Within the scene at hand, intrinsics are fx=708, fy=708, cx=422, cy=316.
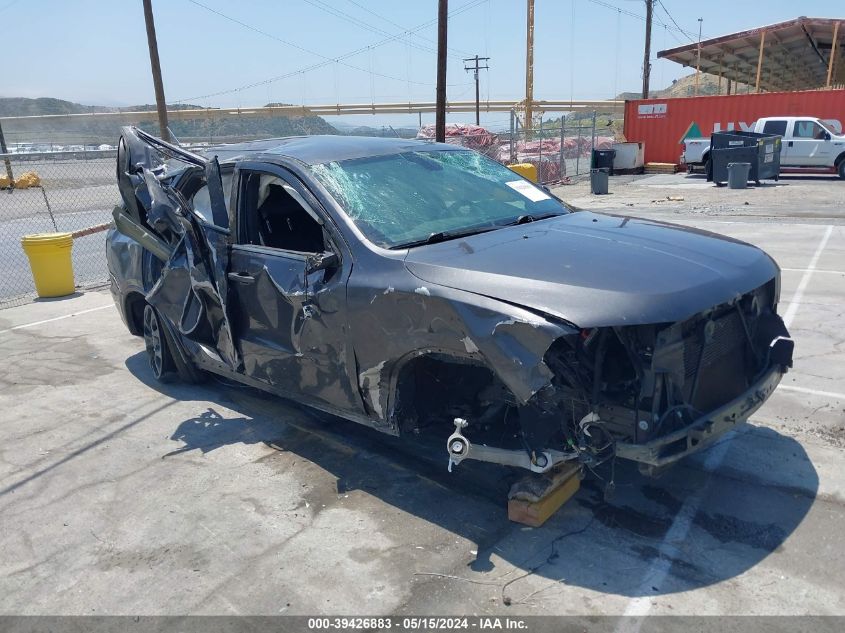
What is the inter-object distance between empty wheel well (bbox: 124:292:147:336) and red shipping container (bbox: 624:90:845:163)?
994 inches

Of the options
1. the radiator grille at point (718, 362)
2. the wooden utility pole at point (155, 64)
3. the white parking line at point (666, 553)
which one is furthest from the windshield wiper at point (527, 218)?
the wooden utility pole at point (155, 64)

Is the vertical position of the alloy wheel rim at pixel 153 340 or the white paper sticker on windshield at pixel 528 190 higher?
the white paper sticker on windshield at pixel 528 190

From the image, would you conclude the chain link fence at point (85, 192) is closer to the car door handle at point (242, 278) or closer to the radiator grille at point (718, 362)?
the car door handle at point (242, 278)

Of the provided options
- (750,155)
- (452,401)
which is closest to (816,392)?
(452,401)

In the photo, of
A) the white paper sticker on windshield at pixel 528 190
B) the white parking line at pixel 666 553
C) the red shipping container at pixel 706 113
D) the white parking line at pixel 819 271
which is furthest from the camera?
the red shipping container at pixel 706 113

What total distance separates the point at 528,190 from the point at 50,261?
7427mm

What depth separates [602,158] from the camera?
86.1 ft

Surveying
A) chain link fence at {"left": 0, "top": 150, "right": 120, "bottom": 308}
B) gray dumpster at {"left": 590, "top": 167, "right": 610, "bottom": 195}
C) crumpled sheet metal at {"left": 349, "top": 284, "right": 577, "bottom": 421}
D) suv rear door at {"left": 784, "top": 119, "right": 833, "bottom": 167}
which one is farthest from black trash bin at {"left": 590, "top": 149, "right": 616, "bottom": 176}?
crumpled sheet metal at {"left": 349, "top": 284, "right": 577, "bottom": 421}

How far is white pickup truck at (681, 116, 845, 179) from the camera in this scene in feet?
72.7

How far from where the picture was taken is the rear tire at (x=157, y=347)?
19.1 feet

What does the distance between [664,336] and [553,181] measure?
23307 millimetres

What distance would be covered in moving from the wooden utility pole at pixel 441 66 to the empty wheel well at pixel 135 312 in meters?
14.0

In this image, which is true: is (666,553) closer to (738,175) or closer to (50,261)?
(50,261)

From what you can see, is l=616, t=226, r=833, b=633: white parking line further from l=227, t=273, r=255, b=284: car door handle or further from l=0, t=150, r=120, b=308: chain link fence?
l=0, t=150, r=120, b=308: chain link fence
